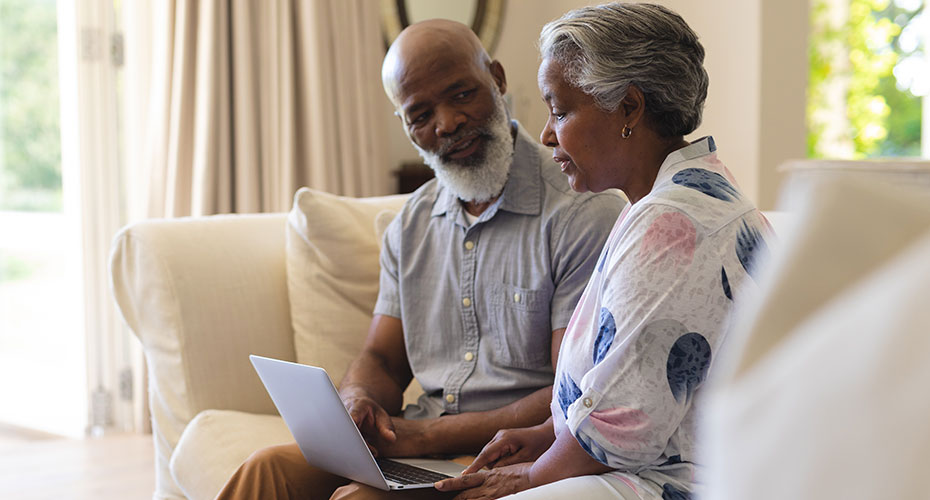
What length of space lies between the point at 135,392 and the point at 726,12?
280 cm

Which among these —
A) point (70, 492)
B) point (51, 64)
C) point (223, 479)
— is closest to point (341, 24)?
point (51, 64)

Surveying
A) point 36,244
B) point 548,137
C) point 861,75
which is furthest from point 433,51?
point 861,75

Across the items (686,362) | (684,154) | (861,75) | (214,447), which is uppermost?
(861,75)

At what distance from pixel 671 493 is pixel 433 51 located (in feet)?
3.11

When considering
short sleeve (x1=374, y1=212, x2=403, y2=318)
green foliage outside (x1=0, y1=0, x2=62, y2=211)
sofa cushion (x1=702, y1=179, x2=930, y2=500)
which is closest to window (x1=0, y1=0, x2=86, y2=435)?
green foliage outside (x1=0, y1=0, x2=62, y2=211)

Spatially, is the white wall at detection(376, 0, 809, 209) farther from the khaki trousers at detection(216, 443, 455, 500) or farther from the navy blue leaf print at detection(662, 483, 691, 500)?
the navy blue leaf print at detection(662, 483, 691, 500)

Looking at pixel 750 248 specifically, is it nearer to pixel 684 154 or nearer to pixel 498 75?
pixel 684 154

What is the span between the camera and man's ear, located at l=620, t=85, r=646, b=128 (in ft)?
4.02

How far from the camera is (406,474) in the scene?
4.89ft

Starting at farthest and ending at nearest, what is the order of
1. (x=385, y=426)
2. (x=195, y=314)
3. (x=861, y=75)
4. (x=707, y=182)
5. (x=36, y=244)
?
(x=861, y=75) → (x=36, y=244) → (x=195, y=314) → (x=385, y=426) → (x=707, y=182)

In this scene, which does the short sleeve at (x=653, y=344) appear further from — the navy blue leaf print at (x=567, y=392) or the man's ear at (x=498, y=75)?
the man's ear at (x=498, y=75)

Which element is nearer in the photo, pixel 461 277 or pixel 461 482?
pixel 461 482

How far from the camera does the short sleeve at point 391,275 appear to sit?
5.89ft

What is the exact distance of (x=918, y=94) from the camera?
25.7ft
